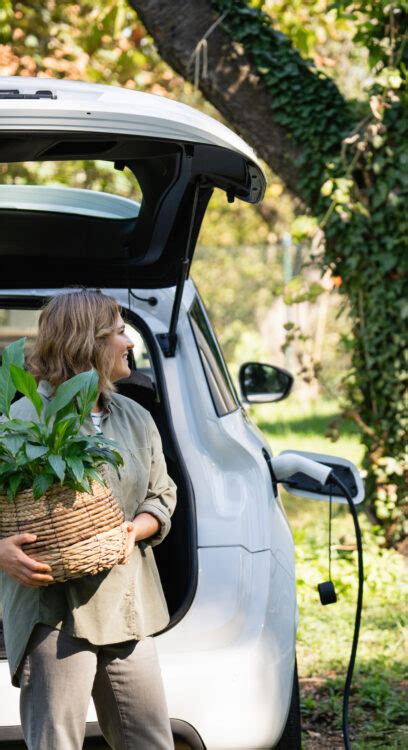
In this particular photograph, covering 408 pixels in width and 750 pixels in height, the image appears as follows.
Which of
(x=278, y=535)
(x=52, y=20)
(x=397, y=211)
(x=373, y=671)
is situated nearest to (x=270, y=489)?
(x=278, y=535)

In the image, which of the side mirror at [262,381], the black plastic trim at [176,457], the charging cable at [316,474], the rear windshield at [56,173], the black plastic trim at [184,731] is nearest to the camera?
the black plastic trim at [184,731]

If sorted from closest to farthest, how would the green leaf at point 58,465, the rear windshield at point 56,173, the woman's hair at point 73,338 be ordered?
the green leaf at point 58,465 → the woman's hair at point 73,338 → the rear windshield at point 56,173

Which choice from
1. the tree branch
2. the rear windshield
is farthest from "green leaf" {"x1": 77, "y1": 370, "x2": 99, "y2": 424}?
the rear windshield

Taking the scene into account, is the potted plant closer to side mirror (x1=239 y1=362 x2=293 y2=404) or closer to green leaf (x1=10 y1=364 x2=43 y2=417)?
green leaf (x1=10 y1=364 x2=43 y2=417)

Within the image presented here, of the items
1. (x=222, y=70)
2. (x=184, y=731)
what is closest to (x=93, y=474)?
Answer: (x=184, y=731)

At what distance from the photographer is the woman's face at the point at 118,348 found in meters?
2.64

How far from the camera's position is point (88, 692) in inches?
97.7

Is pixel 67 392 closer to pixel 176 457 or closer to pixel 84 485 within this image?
pixel 84 485

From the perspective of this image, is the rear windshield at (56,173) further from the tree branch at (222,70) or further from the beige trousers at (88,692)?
the beige trousers at (88,692)

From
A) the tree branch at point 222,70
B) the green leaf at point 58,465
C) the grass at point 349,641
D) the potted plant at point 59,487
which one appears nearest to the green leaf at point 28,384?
the potted plant at point 59,487

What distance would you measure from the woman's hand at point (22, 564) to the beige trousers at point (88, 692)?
0.62 ft

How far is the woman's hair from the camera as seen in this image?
8.50 feet

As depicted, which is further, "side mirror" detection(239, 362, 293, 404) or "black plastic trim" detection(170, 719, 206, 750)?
"side mirror" detection(239, 362, 293, 404)

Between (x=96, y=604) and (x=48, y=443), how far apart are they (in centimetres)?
41
